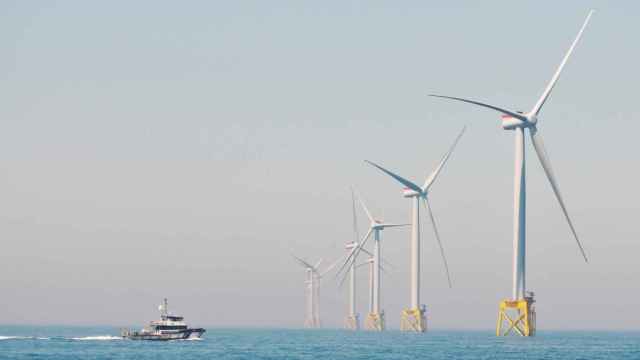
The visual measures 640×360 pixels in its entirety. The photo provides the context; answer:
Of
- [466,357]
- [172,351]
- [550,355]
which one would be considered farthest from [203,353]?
[550,355]

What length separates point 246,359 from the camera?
556ft

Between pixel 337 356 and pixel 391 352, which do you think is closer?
pixel 337 356

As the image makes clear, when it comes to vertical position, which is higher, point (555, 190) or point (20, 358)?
point (555, 190)

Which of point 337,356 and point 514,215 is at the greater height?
point 514,215

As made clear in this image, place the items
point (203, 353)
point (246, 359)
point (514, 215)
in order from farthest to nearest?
1. point (514, 215)
2. point (203, 353)
3. point (246, 359)

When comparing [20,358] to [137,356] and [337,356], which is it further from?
[337,356]

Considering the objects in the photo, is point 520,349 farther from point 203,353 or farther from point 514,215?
point 203,353

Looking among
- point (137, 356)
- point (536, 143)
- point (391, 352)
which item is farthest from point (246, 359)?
point (536, 143)

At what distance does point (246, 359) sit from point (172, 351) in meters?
21.4

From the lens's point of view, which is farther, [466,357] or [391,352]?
[391,352]

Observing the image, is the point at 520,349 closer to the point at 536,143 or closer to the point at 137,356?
the point at 536,143

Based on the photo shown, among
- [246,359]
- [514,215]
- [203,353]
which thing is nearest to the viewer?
[246,359]

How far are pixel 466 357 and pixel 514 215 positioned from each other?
31.3 metres

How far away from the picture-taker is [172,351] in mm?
186375
